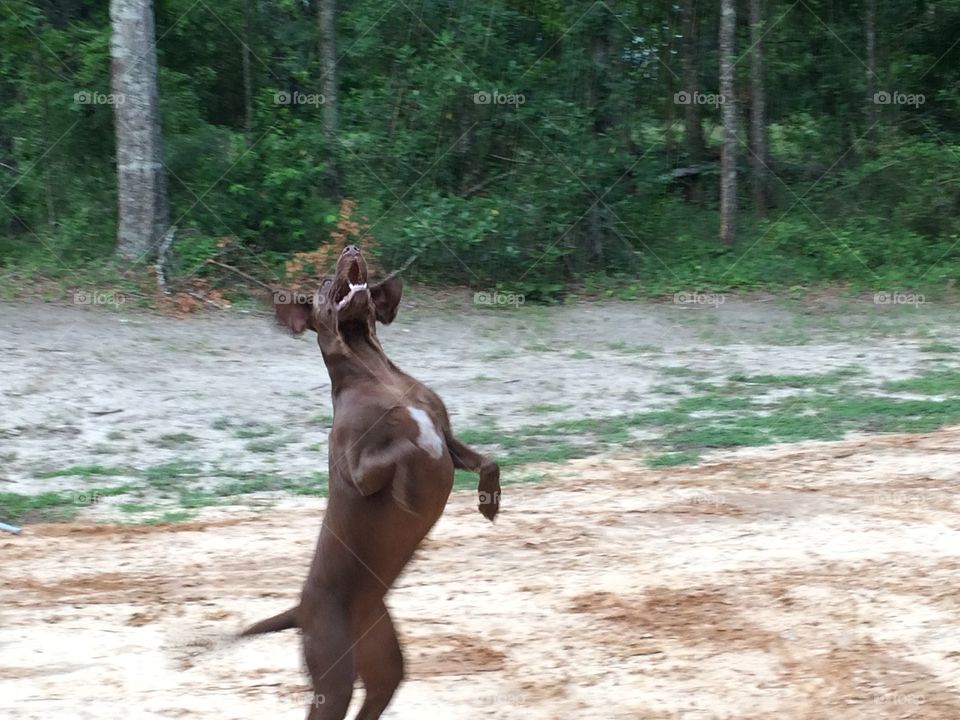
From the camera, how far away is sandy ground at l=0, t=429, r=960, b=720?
488 cm

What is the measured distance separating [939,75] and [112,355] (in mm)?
15243

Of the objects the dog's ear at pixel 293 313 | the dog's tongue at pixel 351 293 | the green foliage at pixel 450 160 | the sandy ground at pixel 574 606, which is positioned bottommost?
the sandy ground at pixel 574 606

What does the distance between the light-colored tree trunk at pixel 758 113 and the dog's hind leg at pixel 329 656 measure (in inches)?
672

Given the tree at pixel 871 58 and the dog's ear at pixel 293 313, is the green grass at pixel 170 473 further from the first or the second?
the tree at pixel 871 58

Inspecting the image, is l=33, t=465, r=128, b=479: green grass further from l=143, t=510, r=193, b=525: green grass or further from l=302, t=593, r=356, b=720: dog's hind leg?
l=302, t=593, r=356, b=720: dog's hind leg

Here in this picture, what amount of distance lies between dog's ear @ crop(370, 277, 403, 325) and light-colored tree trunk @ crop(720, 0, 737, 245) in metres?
14.8

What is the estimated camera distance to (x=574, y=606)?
19.5 feet

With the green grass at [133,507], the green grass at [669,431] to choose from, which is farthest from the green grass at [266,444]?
the green grass at [133,507]

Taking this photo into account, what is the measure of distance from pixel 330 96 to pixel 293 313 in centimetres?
1380

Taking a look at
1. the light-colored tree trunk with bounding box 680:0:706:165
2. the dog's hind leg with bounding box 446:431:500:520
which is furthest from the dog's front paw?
the light-colored tree trunk with bounding box 680:0:706:165

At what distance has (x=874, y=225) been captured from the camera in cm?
1864

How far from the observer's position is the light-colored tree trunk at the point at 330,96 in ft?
55.1

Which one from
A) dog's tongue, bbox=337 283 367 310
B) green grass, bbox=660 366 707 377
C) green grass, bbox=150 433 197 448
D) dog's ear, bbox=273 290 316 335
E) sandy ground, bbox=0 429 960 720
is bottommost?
sandy ground, bbox=0 429 960 720

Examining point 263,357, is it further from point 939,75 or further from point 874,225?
point 939,75
